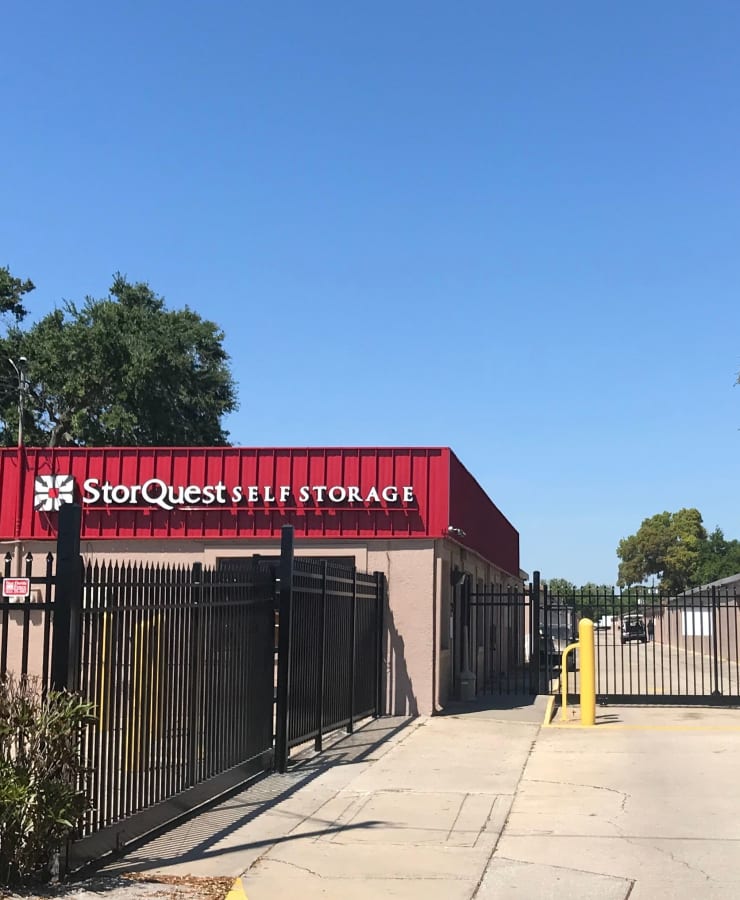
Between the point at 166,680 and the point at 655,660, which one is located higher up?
the point at 166,680

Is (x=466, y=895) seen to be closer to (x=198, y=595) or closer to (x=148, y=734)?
(x=148, y=734)

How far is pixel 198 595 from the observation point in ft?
30.2

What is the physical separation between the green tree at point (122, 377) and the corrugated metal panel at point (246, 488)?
25.9 m

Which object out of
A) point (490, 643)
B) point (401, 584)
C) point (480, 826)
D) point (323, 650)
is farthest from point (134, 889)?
point (490, 643)

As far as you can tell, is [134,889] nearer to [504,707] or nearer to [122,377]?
[504,707]

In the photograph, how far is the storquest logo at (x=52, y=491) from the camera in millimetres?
18953

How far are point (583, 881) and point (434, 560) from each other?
10.9 m

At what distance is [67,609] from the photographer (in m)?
6.88

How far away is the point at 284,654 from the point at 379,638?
20.3 feet

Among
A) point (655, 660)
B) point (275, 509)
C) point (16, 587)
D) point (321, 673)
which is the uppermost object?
point (275, 509)

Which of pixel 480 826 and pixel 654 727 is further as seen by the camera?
pixel 654 727

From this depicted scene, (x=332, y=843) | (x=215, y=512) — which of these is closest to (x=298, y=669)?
(x=332, y=843)

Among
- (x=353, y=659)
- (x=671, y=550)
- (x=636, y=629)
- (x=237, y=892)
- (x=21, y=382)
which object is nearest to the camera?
(x=237, y=892)

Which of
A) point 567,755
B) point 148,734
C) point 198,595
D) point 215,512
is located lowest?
point 567,755
